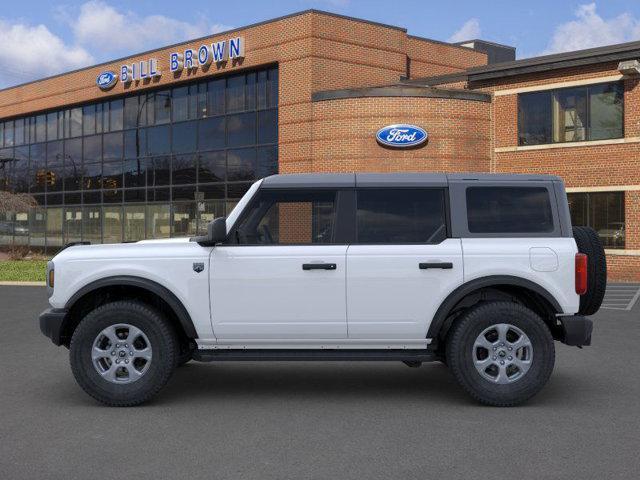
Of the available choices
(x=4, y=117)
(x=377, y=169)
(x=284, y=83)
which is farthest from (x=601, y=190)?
(x=4, y=117)

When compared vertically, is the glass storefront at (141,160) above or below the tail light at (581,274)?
above

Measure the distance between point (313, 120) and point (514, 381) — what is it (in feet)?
66.9

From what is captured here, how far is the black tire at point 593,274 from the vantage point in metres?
6.70

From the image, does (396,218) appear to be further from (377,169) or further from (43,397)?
(377,169)

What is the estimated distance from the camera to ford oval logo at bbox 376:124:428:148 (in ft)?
80.6

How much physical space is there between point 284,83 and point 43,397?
69.7 feet

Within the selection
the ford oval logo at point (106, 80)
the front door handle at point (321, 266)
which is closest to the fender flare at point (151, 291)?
the front door handle at point (321, 266)

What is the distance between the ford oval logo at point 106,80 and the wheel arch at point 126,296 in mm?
28277

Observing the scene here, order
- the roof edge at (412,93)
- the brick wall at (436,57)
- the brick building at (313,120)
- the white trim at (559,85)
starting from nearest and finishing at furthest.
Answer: the white trim at (559,85) → the brick building at (313,120) → the roof edge at (412,93) → the brick wall at (436,57)

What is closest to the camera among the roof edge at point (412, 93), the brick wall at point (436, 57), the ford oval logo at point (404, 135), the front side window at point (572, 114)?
the front side window at point (572, 114)

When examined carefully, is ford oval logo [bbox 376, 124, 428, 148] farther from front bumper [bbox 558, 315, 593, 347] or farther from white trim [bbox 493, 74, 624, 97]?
front bumper [bbox 558, 315, 593, 347]

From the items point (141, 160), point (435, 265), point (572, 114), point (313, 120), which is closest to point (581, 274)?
point (435, 265)

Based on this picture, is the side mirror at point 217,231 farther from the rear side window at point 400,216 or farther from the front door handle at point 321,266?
the rear side window at point 400,216

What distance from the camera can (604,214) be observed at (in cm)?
2309
